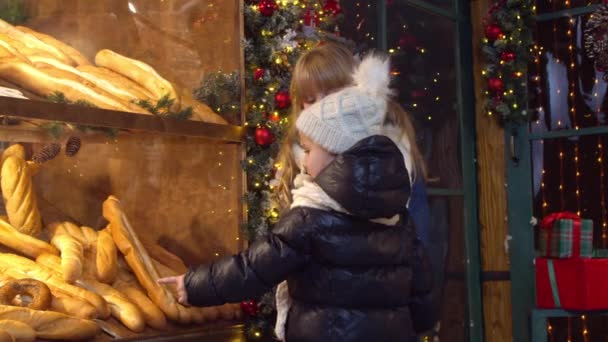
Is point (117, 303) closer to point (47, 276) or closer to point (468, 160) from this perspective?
point (47, 276)

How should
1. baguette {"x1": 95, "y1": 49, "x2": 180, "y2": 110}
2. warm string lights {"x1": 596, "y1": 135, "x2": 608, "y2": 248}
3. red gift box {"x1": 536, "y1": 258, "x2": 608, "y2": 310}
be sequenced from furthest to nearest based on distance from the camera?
warm string lights {"x1": 596, "y1": 135, "x2": 608, "y2": 248} → red gift box {"x1": 536, "y1": 258, "x2": 608, "y2": 310} → baguette {"x1": 95, "y1": 49, "x2": 180, "y2": 110}

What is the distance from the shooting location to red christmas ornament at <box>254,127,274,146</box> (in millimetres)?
3072

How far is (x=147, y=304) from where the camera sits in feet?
8.64

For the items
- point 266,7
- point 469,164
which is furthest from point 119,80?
point 469,164

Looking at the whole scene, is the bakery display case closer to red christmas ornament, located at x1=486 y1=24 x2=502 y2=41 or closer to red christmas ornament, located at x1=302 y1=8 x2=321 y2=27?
red christmas ornament, located at x1=302 y1=8 x2=321 y2=27

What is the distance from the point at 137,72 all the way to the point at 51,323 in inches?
38.6

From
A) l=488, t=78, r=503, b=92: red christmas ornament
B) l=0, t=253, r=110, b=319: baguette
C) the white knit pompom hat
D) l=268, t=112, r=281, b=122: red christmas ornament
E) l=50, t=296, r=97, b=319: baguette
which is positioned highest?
l=488, t=78, r=503, b=92: red christmas ornament

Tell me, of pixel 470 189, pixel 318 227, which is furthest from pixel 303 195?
pixel 470 189

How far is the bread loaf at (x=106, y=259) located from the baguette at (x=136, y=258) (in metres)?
0.04

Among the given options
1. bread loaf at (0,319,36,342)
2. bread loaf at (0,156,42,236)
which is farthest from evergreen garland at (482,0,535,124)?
bread loaf at (0,319,36,342)

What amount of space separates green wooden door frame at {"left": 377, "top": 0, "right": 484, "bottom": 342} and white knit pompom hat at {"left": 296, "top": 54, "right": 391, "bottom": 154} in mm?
2508

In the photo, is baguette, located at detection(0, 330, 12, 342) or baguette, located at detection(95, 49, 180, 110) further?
baguette, located at detection(95, 49, 180, 110)

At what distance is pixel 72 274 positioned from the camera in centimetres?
248

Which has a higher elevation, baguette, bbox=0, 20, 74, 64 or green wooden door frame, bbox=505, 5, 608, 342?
baguette, bbox=0, 20, 74, 64
